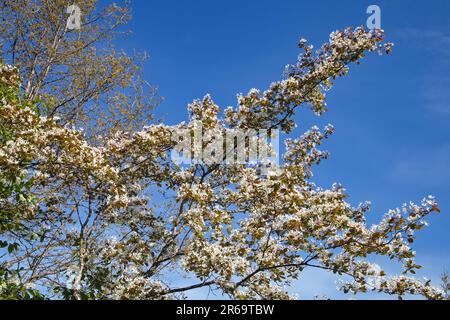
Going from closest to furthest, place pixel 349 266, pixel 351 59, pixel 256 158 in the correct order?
pixel 349 266 → pixel 351 59 → pixel 256 158

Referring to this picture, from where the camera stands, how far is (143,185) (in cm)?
1074

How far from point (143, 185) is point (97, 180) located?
1622mm

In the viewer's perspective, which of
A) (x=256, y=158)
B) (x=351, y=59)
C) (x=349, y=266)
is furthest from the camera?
(x=256, y=158)

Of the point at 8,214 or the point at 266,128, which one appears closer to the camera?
the point at 8,214

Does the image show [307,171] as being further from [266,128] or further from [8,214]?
[8,214]

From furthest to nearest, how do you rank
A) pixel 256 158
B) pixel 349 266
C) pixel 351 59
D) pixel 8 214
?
pixel 256 158
pixel 351 59
pixel 8 214
pixel 349 266

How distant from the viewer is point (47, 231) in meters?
10.1
